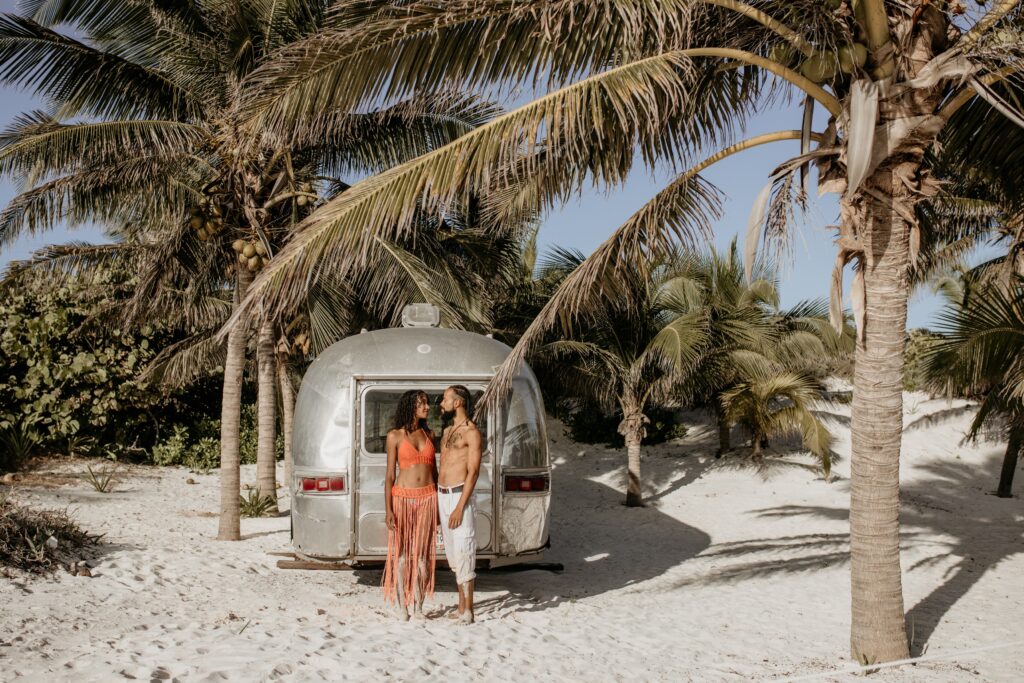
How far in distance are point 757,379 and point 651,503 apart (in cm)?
351

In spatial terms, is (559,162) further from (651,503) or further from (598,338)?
(651,503)

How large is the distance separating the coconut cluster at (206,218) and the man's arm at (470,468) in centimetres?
520

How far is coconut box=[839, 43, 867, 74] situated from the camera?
16.9 ft

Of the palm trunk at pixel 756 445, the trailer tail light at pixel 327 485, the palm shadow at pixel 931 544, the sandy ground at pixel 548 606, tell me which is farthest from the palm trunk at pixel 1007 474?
the trailer tail light at pixel 327 485

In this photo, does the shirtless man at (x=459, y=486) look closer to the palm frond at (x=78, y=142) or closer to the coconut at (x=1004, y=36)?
the coconut at (x=1004, y=36)

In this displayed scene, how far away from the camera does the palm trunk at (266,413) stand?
1069 centimetres

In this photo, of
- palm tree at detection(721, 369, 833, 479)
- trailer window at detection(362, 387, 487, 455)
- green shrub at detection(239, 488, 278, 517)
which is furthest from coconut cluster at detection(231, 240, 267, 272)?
palm tree at detection(721, 369, 833, 479)

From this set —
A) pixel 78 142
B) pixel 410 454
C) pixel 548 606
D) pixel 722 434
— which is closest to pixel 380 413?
pixel 410 454

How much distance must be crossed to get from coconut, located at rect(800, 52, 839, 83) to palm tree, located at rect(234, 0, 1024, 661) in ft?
0.05

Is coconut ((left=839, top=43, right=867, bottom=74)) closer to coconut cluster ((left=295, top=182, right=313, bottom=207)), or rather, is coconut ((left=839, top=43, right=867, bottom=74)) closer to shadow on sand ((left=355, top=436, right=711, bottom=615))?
shadow on sand ((left=355, top=436, right=711, bottom=615))

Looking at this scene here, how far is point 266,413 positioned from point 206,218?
2.79m

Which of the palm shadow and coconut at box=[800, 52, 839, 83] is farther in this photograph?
the palm shadow

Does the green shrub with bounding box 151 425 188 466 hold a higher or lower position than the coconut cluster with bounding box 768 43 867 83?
lower

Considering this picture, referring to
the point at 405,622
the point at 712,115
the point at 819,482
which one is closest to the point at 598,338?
the point at 819,482
